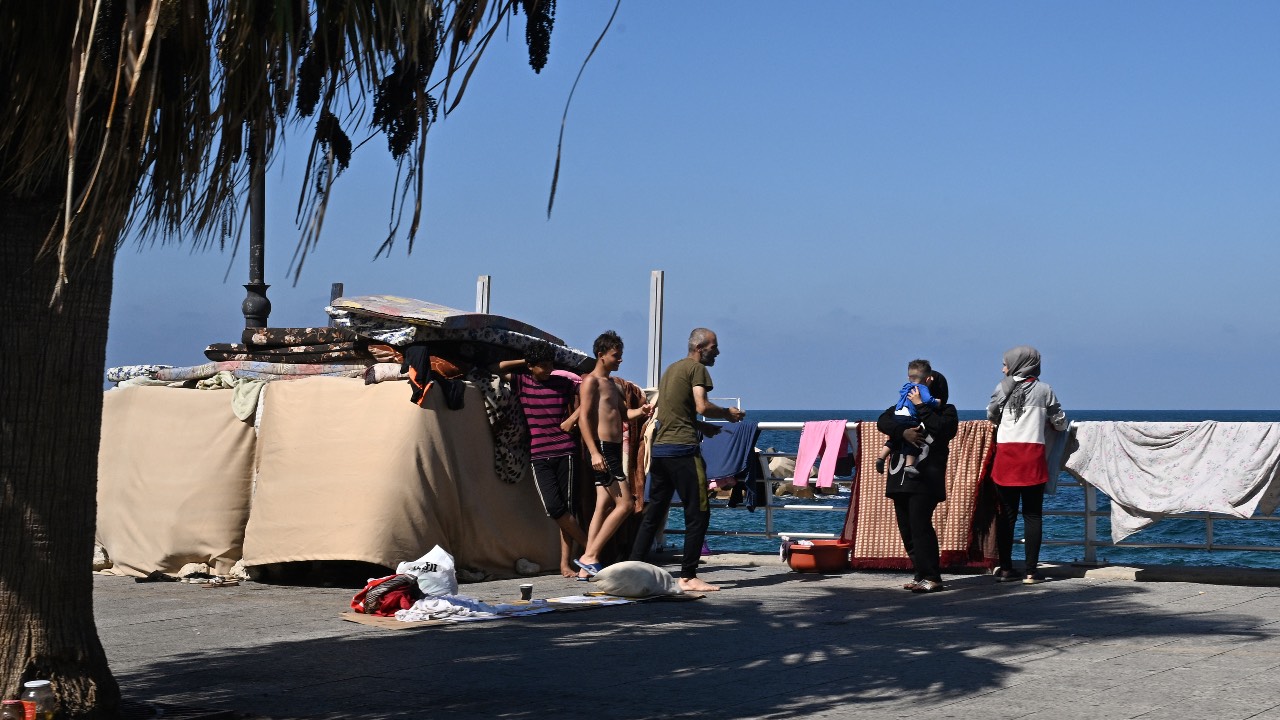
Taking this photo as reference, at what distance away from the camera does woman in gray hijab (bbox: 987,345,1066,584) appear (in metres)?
11.4

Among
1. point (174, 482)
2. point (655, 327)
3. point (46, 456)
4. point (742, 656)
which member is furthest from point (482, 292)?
point (46, 456)

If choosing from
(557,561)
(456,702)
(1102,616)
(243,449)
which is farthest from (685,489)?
(456,702)

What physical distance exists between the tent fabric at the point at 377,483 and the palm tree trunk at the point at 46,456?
5181mm

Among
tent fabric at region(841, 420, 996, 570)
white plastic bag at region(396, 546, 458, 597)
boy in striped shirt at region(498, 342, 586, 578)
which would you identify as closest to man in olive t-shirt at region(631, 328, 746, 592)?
boy in striped shirt at region(498, 342, 586, 578)

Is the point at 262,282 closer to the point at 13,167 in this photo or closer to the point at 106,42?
the point at 13,167

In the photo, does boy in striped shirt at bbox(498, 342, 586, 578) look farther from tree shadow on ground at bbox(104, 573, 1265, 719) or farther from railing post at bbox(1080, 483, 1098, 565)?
railing post at bbox(1080, 483, 1098, 565)

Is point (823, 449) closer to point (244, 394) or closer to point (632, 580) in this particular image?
point (632, 580)

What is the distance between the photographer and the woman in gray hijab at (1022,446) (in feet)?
37.4

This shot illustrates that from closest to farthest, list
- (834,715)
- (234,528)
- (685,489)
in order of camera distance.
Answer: (834,715)
(685,489)
(234,528)

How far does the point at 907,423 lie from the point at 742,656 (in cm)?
393

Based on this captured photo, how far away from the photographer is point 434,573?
931cm

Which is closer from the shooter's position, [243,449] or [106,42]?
[106,42]

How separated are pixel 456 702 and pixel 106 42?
3257 millimetres

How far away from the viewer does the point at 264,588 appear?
441 inches
